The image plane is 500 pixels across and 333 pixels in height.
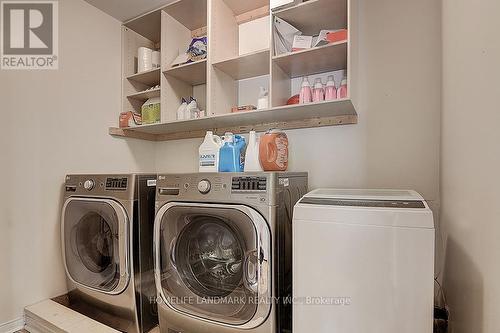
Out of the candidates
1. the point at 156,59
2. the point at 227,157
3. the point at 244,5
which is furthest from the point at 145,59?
the point at 227,157

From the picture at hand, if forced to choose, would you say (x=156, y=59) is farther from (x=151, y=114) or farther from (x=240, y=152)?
(x=240, y=152)

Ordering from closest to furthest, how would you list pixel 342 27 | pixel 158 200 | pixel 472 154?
pixel 472 154, pixel 158 200, pixel 342 27

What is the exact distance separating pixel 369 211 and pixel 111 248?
154 cm

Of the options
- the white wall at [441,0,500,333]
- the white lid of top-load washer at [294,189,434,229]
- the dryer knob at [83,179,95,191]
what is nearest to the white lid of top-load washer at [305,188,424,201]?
the white lid of top-load washer at [294,189,434,229]

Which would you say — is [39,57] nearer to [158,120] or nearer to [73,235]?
[158,120]

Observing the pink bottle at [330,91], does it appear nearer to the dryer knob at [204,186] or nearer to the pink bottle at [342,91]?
the pink bottle at [342,91]

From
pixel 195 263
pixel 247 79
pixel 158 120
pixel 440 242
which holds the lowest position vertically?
pixel 195 263

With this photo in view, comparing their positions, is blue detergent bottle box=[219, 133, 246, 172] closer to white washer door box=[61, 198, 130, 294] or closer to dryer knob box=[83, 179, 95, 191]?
white washer door box=[61, 198, 130, 294]

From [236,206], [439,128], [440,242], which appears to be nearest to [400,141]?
[439,128]

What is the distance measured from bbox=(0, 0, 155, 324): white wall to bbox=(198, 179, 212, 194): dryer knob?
1282 millimetres

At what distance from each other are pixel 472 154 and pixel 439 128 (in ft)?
2.67

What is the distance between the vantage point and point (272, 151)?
5.45ft

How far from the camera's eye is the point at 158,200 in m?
1.40

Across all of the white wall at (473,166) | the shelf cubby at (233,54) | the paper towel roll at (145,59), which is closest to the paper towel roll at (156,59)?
the paper towel roll at (145,59)
